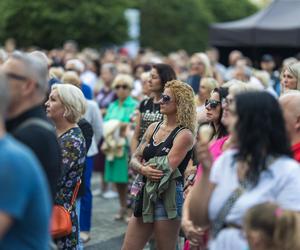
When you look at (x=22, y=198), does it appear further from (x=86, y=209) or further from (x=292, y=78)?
(x=86, y=209)

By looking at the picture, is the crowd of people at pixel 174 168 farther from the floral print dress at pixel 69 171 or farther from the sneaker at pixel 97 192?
the sneaker at pixel 97 192

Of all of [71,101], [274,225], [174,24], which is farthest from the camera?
[174,24]

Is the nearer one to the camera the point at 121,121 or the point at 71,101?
the point at 71,101

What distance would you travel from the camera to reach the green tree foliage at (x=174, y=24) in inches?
1567

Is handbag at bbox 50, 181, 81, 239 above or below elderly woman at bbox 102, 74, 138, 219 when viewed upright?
above


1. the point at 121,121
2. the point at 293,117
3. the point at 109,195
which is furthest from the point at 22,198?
the point at 109,195

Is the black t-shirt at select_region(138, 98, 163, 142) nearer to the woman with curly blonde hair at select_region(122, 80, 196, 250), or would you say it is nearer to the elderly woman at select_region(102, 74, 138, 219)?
the woman with curly blonde hair at select_region(122, 80, 196, 250)

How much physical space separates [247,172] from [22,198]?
116 cm

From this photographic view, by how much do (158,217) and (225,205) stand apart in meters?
1.99

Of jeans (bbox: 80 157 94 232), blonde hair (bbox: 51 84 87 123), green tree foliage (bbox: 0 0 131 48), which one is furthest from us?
green tree foliage (bbox: 0 0 131 48)

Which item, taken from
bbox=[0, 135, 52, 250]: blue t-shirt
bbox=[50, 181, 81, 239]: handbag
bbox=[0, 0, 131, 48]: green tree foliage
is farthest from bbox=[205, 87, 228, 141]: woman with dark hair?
bbox=[0, 0, 131, 48]: green tree foliage

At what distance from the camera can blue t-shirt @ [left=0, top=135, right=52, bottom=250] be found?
2.82 meters

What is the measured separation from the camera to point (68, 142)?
16.8 ft

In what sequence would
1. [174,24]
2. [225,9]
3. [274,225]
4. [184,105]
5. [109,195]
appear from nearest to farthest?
[274,225], [184,105], [109,195], [174,24], [225,9]
